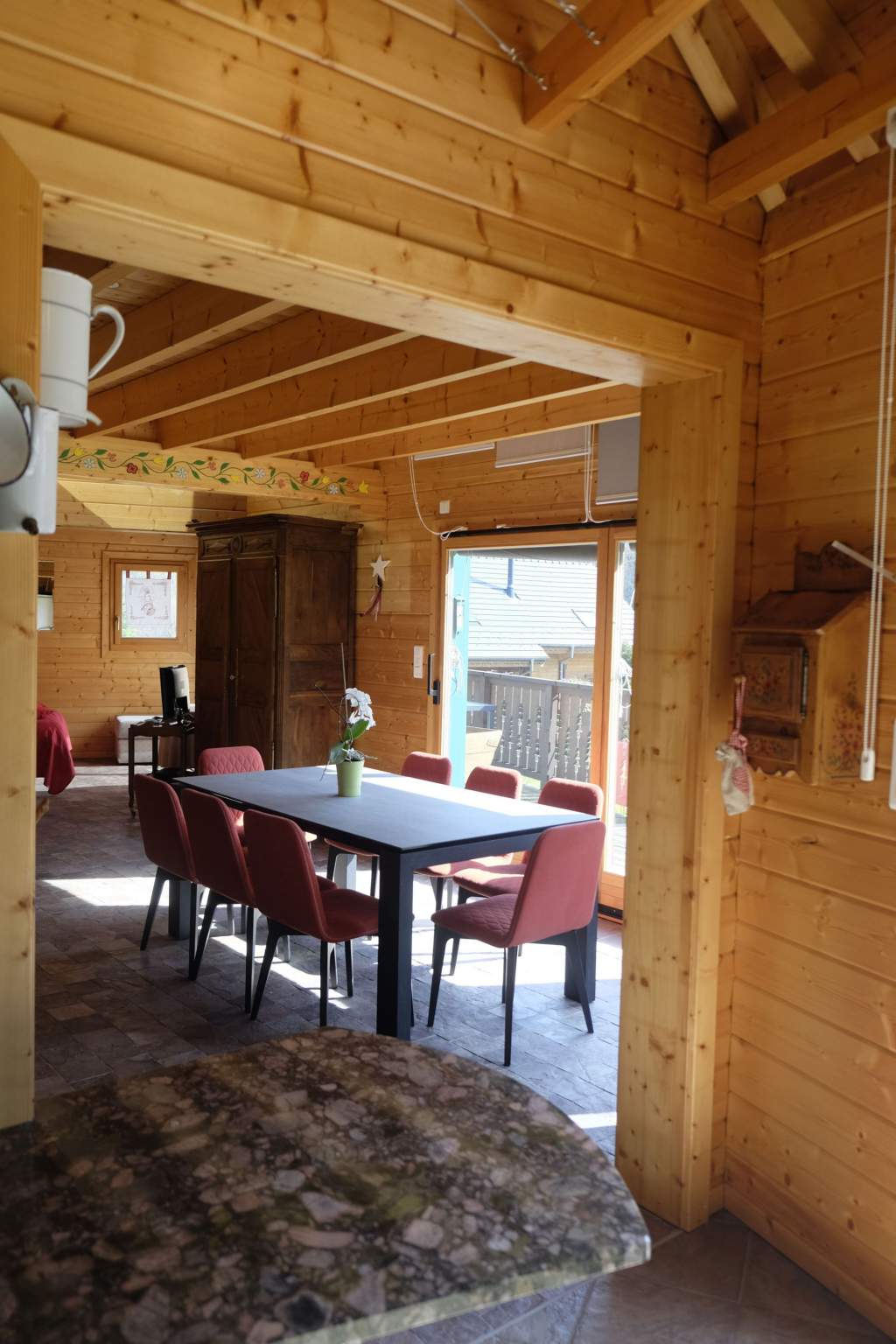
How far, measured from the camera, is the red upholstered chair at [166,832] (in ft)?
14.0

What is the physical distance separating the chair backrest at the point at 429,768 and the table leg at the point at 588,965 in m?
1.34

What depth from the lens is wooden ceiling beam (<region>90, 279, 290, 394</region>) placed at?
343 cm

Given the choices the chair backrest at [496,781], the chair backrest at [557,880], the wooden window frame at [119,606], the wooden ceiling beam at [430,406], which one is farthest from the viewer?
the wooden window frame at [119,606]

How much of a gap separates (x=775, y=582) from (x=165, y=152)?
5.80 feet

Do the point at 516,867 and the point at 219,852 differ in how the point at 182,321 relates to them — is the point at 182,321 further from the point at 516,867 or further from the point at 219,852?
the point at 516,867

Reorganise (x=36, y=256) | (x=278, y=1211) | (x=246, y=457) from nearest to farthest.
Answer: (x=278, y=1211) → (x=36, y=256) → (x=246, y=457)

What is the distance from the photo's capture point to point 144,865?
20.8 ft

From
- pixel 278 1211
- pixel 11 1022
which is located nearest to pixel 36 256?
pixel 11 1022

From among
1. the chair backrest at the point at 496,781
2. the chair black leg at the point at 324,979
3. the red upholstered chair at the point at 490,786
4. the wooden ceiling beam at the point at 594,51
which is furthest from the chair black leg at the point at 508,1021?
the wooden ceiling beam at the point at 594,51

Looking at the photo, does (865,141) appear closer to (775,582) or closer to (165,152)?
(775,582)

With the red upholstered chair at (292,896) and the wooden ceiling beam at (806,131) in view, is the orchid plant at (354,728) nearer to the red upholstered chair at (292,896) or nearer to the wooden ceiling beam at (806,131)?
the red upholstered chair at (292,896)

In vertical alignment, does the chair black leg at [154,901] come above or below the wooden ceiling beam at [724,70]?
below

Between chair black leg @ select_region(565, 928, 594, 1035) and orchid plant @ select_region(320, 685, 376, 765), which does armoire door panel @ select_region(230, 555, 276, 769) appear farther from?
chair black leg @ select_region(565, 928, 594, 1035)

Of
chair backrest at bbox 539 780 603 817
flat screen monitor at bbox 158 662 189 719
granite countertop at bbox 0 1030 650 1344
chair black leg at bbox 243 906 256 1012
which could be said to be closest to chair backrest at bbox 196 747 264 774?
chair black leg at bbox 243 906 256 1012
